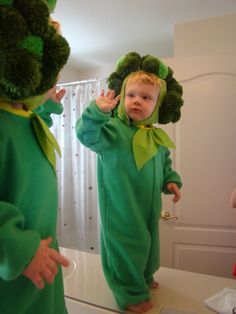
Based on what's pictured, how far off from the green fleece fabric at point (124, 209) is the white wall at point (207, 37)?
0.80m

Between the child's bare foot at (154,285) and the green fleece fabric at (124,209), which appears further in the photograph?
the child's bare foot at (154,285)

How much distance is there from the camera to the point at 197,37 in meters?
1.42

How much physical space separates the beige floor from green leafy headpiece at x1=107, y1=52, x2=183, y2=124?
0.49m

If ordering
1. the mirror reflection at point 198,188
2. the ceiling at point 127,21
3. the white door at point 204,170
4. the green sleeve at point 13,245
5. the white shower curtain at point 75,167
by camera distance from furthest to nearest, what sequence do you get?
the white shower curtain at point 75,167, the ceiling at point 127,21, the white door at point 204,170, the mirror reflection at point 198,188, the green sleeve at point 13,245

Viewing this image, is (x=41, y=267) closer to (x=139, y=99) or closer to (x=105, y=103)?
(x=105, y=103)

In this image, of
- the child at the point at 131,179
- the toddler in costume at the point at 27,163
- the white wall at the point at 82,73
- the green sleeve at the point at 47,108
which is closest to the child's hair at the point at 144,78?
the child at the point at 131,179

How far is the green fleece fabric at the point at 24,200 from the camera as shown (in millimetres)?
419

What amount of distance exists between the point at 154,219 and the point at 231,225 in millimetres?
422

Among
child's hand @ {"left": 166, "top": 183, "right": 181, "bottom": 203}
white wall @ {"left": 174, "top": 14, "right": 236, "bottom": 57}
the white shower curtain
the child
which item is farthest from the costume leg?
white wall @ {"left": 174, "top": 14, "right": 236, "bottom": 57}

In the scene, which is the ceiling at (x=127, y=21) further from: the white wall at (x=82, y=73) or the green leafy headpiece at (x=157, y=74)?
the green leafy headpiece at (x=157, y=74)

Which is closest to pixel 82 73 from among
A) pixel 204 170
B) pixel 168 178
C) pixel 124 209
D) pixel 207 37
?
pixel 207 37

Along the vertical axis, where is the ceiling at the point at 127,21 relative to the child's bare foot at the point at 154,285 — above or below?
above

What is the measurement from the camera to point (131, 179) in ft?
2.49

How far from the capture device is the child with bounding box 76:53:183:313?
739 millimetres
